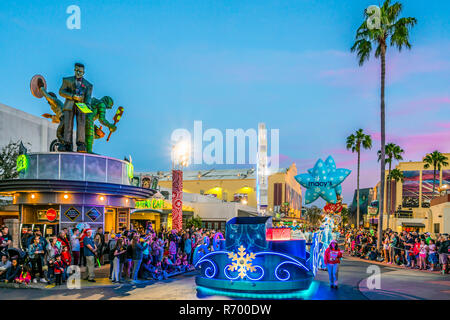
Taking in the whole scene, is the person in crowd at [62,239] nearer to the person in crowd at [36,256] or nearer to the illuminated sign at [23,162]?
the person in crowd at [36,256]

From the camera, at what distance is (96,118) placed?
2647 cm

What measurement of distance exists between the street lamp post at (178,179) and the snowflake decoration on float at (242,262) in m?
19.9

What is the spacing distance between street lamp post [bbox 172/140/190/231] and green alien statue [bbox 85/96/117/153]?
799cm

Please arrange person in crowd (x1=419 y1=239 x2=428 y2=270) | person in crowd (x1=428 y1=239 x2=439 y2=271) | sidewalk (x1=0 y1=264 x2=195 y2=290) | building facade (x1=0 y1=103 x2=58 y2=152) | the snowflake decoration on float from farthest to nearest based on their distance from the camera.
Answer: building facade (x1=0 y1=103 x2=58 y2=152)
person in crowd (x1=419 y1=239 x2=428 y2=270)
person in crowd (x1=428 y1=239 x2=439 y2=271)
sidewalk (x1=0 y1=264 x2=195 y2=290)
the snowflake decoration on float

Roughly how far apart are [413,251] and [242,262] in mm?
13343

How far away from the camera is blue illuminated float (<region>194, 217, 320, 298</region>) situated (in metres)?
13.1

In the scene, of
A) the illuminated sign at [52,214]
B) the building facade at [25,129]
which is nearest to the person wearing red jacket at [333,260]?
the illuminated sign at [52,214]

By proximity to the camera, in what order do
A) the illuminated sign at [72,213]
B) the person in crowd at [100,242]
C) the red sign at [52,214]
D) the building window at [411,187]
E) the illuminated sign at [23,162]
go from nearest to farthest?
the person in crowd at [100,242] < the red sign at [52,214] < the illuminated sign at [72,213] < the illuminated sign at [23,162] < the building window at [411,187]

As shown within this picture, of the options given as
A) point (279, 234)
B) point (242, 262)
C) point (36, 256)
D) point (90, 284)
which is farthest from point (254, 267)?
point (36, 256)

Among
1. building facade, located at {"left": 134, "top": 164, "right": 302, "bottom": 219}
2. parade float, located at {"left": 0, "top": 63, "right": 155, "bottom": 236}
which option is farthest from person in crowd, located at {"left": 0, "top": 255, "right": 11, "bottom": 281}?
building facade, located at {"left": 134, "top": 164, "right": 302, "bottom": 219}

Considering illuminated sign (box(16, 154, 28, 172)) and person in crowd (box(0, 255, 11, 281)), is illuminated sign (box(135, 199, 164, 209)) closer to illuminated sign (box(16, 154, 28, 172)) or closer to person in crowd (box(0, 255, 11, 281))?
illuminated sign (box(16, 154, 28, 172))

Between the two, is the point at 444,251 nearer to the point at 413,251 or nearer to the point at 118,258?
the point at 413,251

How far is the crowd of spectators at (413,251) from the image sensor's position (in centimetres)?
2098
